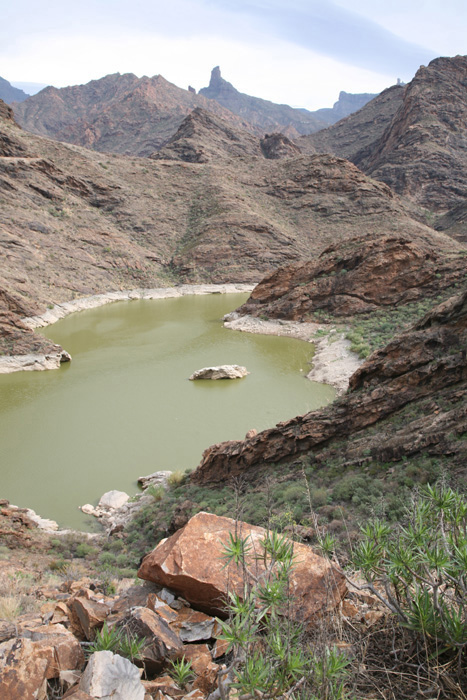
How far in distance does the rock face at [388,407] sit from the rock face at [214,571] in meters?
5.00

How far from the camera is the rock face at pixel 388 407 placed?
311 inches

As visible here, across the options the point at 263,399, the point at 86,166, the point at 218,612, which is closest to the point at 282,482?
the point at 218,612

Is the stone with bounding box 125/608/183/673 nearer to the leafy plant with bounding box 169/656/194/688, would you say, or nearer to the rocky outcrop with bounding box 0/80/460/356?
the leafy plant with bounding box 169/656/194/688

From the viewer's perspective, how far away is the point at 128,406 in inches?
619

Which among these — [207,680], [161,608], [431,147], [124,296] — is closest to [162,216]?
[124,296]

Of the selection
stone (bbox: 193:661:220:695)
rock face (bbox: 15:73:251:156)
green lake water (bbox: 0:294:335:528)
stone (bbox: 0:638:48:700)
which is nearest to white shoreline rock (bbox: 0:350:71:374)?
green lake water (bbox: 0:294:335:528)

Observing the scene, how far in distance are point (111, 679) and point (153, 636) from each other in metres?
0.44

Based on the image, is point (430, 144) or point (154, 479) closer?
point (154, 479)

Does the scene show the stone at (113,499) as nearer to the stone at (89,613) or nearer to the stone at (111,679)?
the stone at (89,613)

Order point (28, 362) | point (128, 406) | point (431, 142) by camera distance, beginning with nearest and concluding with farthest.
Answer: point (128, 406)
point (28, 362)
point (431, 142)

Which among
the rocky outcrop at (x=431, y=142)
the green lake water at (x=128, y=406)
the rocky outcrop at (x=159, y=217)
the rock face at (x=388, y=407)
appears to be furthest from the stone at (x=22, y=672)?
the rocky outcrop at (x=431, y=142)

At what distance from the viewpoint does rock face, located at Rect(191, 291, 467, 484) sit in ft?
26.0

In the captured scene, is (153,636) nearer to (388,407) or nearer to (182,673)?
(182,673)

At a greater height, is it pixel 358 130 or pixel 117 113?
pixel 117 113
